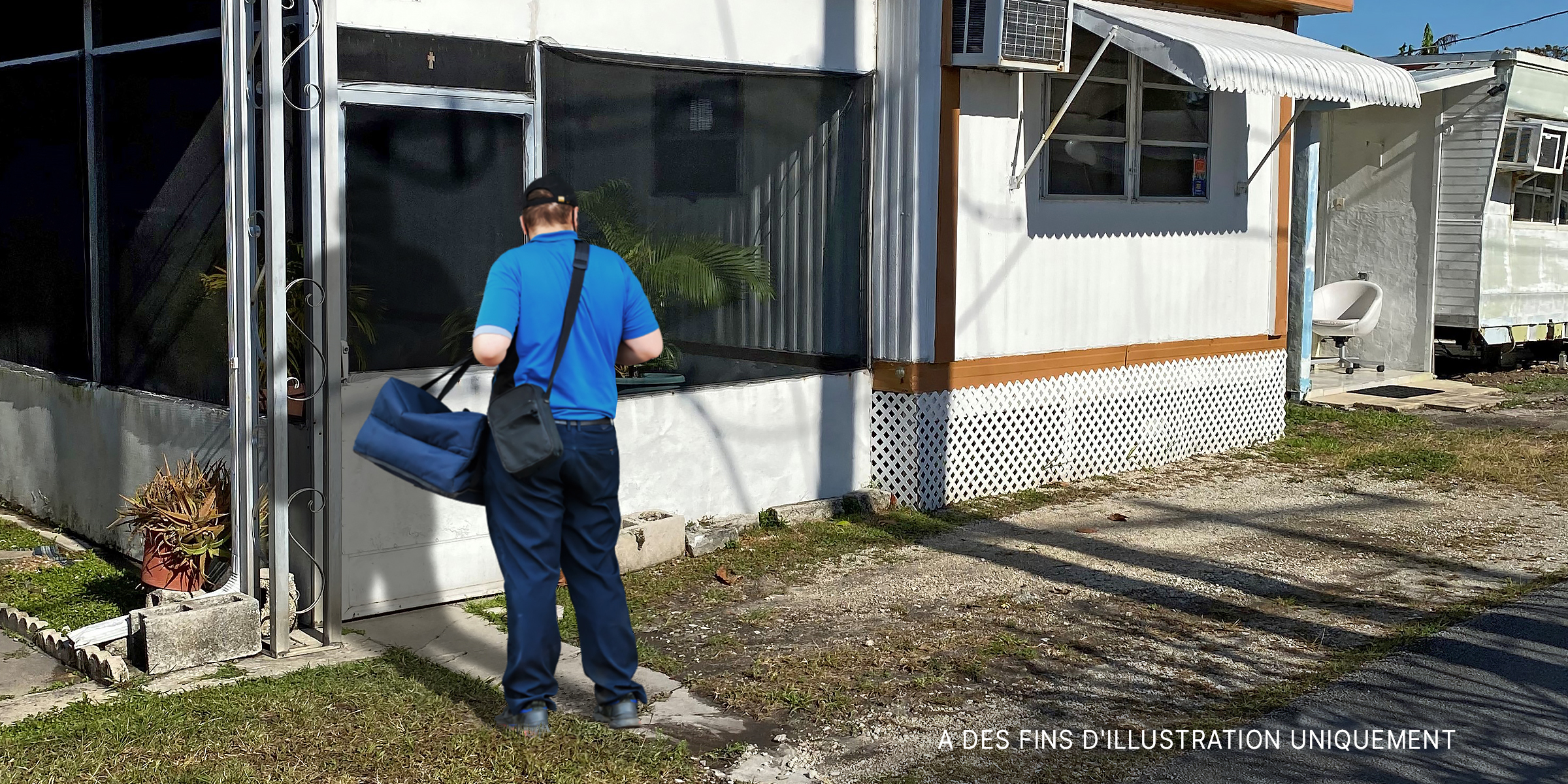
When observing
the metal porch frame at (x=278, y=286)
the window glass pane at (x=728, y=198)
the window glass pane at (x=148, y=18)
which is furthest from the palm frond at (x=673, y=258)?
the window glass pane at (x=148, y=18)

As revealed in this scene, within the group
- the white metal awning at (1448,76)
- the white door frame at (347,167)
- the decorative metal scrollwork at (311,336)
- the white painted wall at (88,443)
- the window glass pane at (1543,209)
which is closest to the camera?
the decorative metal scrollwork at (311,336)

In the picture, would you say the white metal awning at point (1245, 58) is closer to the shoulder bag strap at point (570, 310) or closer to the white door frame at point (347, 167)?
the white door frame at point (347, 167)

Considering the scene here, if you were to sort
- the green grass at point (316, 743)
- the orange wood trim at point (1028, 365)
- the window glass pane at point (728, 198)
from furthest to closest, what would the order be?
the orange wood trim at point (1028, 365) < the window glass pane at point (728, 198) < the green grass at point (316, 743)

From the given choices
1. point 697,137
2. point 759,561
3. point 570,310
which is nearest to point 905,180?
point 697,137

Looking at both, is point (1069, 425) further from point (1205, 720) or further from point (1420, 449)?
point (1205, 720)

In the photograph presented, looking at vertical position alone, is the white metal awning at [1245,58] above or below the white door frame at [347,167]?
above

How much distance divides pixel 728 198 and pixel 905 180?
4.01 feet

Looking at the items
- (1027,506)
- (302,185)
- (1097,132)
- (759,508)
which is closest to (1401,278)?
(1097,132)

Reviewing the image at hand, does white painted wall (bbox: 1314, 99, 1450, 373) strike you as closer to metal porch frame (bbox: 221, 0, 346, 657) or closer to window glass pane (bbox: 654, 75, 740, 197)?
window glass pane (bbox: 654, 75, 740, 197)

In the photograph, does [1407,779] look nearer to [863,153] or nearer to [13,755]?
[13,755]

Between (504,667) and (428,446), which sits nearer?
(428,446)

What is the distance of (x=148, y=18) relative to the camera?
259 inches

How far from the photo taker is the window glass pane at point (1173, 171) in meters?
9.77

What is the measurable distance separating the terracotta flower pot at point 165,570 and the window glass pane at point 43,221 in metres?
1.90
